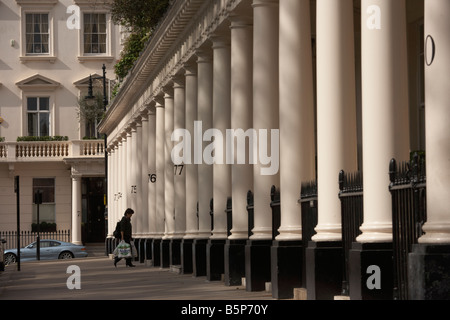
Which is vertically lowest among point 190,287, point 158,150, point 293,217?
point 190,287

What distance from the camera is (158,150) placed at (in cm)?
3297

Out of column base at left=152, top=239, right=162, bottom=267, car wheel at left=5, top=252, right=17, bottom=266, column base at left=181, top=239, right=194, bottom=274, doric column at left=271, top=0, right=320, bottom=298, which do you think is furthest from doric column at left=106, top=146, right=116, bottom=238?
doric column at left=271, top=0, right=320, bottom=298

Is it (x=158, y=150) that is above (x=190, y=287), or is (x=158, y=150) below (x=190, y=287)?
above

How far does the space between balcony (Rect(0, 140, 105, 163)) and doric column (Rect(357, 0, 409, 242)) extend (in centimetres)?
4767

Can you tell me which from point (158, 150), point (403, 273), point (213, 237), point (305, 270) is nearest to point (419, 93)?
point (213, 237)

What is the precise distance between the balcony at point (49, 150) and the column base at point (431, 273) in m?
50.0

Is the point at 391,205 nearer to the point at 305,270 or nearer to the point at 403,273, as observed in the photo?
the point at 403,273

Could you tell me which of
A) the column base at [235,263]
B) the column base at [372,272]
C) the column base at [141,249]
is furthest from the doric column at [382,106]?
the column base at [141,249]

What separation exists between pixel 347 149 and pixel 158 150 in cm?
1878

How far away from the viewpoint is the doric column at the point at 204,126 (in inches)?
982

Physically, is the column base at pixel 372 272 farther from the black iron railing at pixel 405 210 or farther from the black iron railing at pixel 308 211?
the black iron railing at pixel 308 211

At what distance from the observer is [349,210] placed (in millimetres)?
13734

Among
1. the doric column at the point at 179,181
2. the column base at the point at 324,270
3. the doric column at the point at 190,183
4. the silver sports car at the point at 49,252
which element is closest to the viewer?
the column base at the point at 324,270

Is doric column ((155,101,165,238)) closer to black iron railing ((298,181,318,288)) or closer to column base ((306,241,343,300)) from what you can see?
black iron railing ((298,181,318,288))
